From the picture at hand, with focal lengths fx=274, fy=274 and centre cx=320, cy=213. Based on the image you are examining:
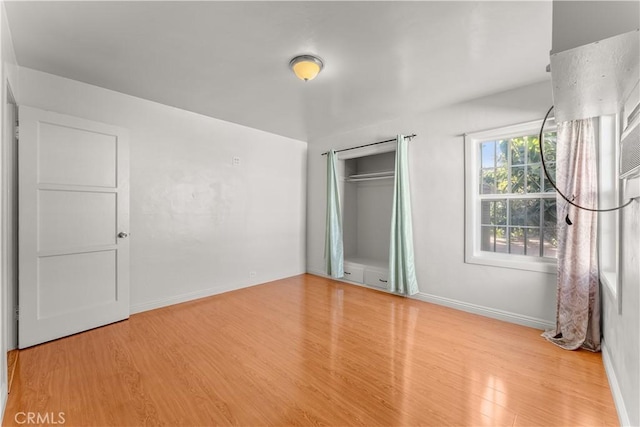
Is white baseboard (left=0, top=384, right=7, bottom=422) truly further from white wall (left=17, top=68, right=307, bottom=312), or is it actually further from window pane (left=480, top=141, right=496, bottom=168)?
window pane (left=480, top=141, right=496, bottom=168)

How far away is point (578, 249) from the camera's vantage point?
94.7 inches

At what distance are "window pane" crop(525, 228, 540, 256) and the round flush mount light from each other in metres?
2.88

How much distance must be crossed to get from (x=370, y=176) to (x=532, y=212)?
7.93 feet

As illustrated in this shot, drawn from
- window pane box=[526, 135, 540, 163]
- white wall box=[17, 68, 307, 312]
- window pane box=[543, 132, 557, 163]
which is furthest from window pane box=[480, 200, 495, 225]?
white wall box=[17, 68, 307, 312]

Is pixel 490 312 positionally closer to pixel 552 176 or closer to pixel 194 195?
pixel 552 176

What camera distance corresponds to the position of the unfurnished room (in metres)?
1.68

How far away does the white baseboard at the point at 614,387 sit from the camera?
5.04ft

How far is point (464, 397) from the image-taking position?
1.78 metres

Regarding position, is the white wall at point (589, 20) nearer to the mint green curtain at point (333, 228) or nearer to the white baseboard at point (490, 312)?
the white baseboard at point (490, 312)

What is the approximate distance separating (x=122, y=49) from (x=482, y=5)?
272cm

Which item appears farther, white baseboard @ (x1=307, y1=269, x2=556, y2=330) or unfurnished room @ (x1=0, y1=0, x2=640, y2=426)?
white baseboard @ (x1=307, y1=269, x2=556, y2=330)

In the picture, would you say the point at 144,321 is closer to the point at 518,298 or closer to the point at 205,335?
the point at 205,335

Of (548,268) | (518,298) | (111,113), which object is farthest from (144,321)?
(548,268)

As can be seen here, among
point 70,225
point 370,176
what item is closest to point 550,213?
point 370,176
